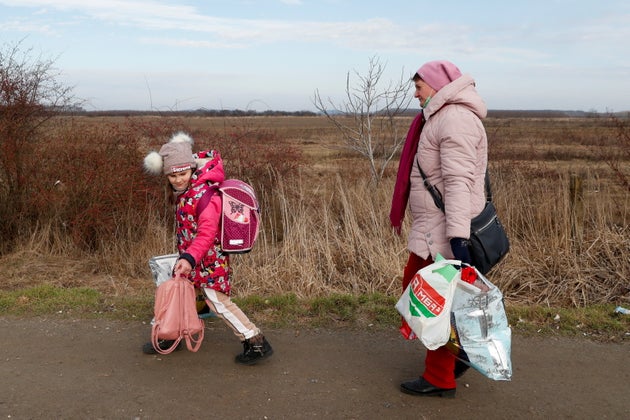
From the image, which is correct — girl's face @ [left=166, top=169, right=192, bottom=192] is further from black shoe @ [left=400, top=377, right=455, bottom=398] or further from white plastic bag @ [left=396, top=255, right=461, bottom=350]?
black shoe @ [left=400, top=377, right=455, bottom=398]

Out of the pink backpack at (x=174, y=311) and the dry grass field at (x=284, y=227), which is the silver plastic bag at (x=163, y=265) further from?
the dry grass field at (x=284, y=227)

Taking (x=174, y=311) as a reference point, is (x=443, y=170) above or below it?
above

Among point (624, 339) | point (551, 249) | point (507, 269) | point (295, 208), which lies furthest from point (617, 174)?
point (295, 208)

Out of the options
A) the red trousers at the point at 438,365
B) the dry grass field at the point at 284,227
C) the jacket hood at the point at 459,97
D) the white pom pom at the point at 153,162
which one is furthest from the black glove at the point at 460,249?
the dry grass field at the point at 284,227

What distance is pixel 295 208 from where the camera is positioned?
748 cm

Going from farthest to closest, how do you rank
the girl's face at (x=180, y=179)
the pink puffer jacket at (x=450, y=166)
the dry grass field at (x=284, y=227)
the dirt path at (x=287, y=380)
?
1. the dry grass field at (x=284, y=227)
2. the girl's face at (x=180, y=179)
3. the dirt path at (x=287, y=380)
4. the pink puffer jacket at (x=450, y=166)

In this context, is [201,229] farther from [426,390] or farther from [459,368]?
[459,368]

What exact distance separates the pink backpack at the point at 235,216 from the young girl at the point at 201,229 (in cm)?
4

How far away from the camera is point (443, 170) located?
323 cm

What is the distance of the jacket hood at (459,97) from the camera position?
3.25 metres

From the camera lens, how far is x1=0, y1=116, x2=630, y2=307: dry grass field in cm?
609

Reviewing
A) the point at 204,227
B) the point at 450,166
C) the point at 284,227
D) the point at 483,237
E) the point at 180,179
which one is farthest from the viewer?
the point at 284,227

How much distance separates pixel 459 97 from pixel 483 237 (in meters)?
0.77

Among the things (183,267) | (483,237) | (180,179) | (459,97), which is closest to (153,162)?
(180,179)
